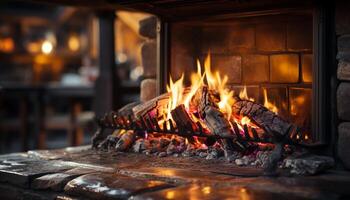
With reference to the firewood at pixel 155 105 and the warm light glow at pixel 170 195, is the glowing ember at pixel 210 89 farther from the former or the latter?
the warm light glow at pixel 170 195

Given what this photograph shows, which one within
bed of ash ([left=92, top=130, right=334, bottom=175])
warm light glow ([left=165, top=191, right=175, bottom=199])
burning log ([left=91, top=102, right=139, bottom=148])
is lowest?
warm light glow ([left=165, top=191, right=175, bottom=199])

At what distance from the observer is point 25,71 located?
11141 mm

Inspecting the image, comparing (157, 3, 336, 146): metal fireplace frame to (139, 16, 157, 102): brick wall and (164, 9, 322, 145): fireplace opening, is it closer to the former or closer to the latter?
(164, 9, 322, 145): fireplace opening

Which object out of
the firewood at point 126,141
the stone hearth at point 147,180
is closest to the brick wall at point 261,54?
the firewood at point 126,141

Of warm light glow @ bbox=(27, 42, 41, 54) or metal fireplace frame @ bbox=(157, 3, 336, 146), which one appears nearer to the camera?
metal fireplace frame @ bbox=(157, 3, 336, 146)

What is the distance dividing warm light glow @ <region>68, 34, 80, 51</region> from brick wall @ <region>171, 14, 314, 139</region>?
7.90 meters

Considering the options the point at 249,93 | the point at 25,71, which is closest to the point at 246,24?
the point at 249,93

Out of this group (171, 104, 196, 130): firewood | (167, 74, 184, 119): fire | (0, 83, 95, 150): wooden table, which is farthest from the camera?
(0, 83, 95, 150): wooden table

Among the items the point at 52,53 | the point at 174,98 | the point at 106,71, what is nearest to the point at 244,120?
the point at 174,98

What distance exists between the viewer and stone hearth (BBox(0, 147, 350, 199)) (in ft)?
7.01

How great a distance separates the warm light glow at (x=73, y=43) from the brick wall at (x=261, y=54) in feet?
25.9

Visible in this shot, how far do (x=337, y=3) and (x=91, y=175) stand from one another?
143 cm

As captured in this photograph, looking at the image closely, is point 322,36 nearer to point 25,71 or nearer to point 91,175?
point 91,175

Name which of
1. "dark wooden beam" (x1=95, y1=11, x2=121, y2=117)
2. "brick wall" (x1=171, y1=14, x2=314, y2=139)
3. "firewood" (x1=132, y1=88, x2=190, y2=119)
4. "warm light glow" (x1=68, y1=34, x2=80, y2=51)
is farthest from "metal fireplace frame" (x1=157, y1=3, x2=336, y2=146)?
"warm light glow" (x1=68, y1=34, x2=80, y2=51)
